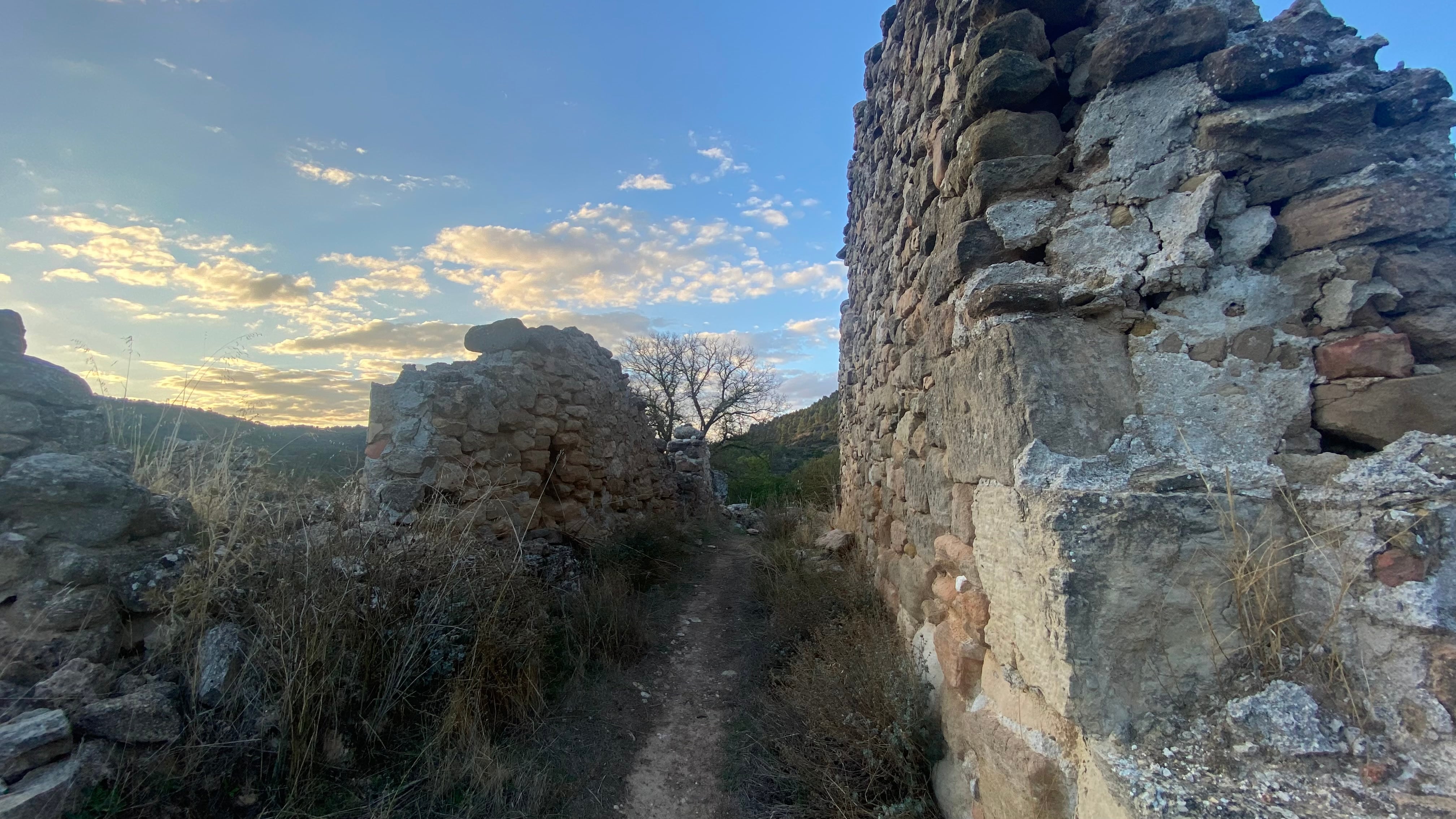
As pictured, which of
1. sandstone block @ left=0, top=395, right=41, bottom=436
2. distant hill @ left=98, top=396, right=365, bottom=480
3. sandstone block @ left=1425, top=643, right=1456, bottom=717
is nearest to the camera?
sandstone block @ left=1425, top=643, right=1456, bottom=717

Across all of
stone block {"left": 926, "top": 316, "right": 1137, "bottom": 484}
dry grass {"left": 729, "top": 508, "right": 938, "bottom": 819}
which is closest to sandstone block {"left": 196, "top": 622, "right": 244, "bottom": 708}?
dry grass {"left": 729, "top": 508, "right": 938, "bottom": 819}

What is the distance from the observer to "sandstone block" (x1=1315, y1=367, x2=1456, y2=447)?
1.46 m

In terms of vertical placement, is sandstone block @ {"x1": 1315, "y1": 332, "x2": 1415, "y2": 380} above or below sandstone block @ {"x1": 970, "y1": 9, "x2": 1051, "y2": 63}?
below

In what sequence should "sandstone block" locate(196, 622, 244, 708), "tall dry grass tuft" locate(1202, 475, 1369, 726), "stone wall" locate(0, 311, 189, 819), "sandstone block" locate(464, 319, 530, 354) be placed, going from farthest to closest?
"sandstone block" locate(464, 319, 530, 354), "sandstone block" locate(196, 622, 244, 708), "stone wall" locate(0, 311, 189, 819), "tall dry grass tuft" locate(1202, 475, 1369, 726)

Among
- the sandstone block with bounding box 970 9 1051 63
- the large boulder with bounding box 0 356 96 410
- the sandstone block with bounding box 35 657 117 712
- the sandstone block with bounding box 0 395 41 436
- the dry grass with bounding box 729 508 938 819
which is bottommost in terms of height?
the dry grass with bounding box 729 508 938 819

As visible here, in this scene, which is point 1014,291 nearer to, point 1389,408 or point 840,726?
point 1389,408

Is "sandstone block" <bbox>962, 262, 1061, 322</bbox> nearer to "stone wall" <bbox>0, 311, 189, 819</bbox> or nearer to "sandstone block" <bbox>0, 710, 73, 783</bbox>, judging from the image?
"stone wall" <bbox>0, 311, 189, 819</bbox>

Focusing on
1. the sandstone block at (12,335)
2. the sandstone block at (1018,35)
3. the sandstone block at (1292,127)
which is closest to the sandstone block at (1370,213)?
the sandstone block at (1292,127)

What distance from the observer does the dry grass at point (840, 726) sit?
2.27 meters

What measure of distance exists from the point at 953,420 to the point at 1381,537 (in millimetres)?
1136

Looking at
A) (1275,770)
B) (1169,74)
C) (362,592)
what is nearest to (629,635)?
(362,592)

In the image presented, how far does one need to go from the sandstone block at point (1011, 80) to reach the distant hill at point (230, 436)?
422cm

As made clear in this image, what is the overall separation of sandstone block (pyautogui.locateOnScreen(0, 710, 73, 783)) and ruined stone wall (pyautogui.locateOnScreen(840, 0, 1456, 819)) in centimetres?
281

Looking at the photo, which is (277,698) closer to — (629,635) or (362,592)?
(362,592)
